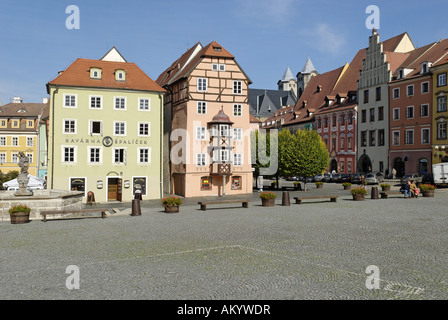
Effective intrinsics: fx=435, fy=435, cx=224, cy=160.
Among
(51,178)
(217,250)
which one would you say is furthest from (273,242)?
(51,178)

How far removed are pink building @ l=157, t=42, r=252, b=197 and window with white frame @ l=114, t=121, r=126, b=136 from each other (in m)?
6.09

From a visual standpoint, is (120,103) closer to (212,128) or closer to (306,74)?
(212,128)

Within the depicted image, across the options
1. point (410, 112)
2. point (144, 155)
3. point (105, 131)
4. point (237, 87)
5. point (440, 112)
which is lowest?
point (144, 155)

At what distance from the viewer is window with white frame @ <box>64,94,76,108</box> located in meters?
38.8

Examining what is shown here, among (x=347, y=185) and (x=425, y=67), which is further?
(x=425, y=67)

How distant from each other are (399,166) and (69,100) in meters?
42.3

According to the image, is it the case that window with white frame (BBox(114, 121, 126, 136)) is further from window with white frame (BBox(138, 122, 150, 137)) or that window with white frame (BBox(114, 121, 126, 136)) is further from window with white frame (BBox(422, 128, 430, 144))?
window with white frame (BBox(422, 128, 430, 144))

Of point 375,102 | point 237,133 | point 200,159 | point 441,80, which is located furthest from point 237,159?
point 375,102

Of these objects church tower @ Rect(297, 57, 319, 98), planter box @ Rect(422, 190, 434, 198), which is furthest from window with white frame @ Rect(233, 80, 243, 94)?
church tower @ Rect(297, 57, 319, 98)

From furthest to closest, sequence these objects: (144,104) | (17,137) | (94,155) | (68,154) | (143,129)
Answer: (17,137) → (144,104) → (143,129) → (94,155) → (68,154)

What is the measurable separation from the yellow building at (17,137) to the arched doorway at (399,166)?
5302cm

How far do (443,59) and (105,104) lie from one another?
39685mm

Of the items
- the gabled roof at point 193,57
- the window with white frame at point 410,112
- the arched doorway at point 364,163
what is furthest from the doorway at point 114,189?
the window with white frame at point 410,112

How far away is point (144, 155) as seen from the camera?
4119 cm
